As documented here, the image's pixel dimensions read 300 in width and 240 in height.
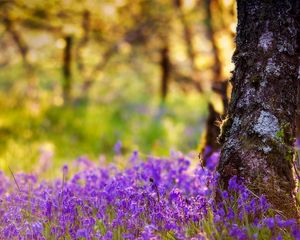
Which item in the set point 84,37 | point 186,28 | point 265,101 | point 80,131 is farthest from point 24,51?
point 265,101

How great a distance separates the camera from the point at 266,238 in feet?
8.95

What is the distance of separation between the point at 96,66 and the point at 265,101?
10320 millimetres

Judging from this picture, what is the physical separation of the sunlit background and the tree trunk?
3052mm

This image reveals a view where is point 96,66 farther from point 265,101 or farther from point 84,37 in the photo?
point 265,101

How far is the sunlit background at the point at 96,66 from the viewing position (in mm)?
8562

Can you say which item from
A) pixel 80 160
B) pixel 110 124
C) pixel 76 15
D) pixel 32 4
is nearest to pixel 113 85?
pixel 110 124

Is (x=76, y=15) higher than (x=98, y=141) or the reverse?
higher

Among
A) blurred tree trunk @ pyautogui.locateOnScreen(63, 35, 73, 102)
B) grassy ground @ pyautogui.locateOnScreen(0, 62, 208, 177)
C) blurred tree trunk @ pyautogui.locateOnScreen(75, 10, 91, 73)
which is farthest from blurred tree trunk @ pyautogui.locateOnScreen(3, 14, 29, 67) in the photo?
blurred tree trunk @ pyautogui.locateOnScreen(75, 10, 91, 73)

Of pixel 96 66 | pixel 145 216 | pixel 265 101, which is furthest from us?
pixel 96 66

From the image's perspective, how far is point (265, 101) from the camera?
3311 millimetres

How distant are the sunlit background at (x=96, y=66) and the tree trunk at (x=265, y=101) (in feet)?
10.0

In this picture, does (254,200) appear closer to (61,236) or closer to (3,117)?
(61,236)

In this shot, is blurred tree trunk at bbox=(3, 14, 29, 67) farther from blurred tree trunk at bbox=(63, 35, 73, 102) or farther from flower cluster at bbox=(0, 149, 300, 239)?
flower cluster at bbox=(0, 149, 300, 239)

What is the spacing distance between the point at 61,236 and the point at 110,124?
311 inches
